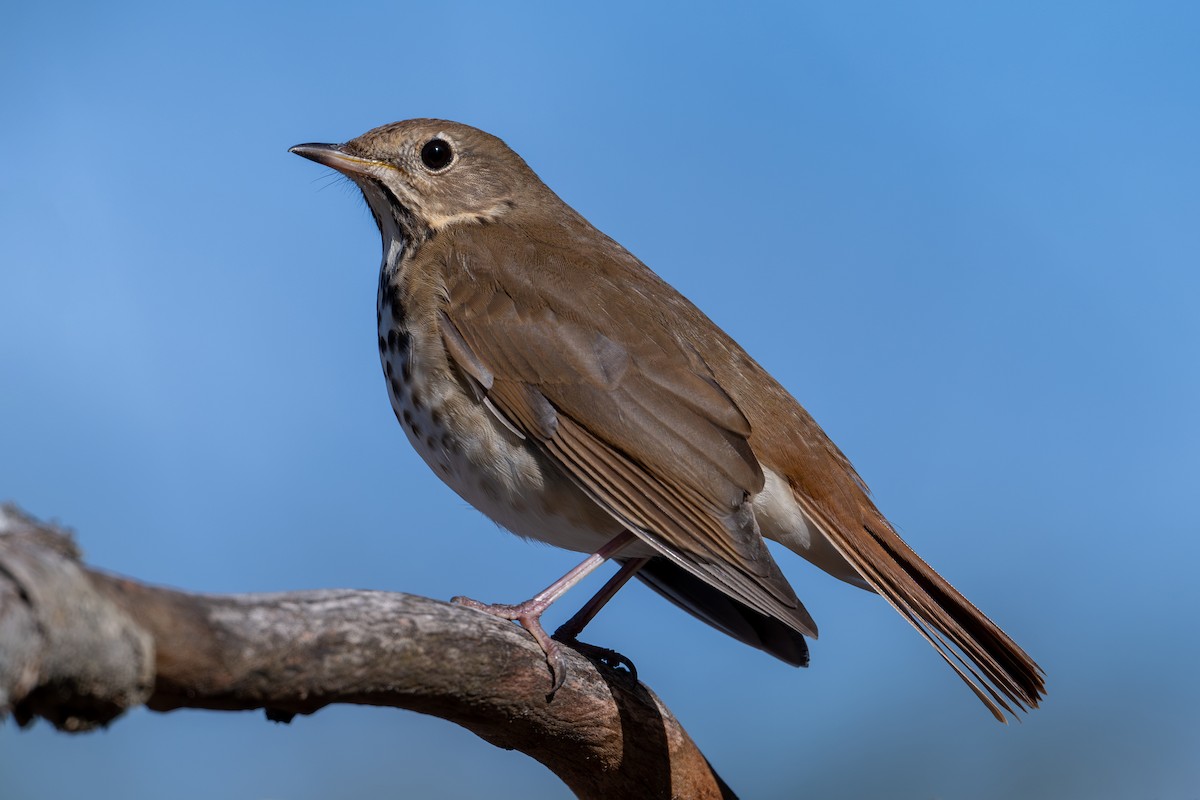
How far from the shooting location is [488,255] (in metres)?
3.88

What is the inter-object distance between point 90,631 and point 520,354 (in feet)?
6.19

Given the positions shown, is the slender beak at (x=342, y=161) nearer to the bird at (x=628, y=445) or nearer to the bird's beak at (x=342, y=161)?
the bird's beak at (x=342, y=161)

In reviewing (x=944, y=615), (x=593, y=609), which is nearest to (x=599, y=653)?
(x=593, y=609)

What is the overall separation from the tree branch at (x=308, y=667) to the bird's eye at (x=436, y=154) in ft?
6.20

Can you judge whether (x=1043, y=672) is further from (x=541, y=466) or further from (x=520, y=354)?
(x=520, y=354)

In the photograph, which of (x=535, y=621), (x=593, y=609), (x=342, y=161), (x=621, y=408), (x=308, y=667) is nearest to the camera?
(x=308, y=667)

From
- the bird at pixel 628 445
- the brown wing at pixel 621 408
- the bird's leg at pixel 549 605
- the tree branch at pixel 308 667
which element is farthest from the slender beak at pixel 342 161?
the tree branch at pixel 308 667

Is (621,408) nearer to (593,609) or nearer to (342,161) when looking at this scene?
(593,609)

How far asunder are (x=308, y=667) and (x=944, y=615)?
1778 mm

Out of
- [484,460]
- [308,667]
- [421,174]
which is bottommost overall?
[308,667]

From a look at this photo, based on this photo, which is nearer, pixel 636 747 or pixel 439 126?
pixel 636 747

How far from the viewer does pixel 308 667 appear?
2283 mm

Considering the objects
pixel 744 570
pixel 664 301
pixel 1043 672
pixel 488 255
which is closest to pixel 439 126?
pixel 488 255

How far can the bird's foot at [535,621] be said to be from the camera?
3.07 meters
